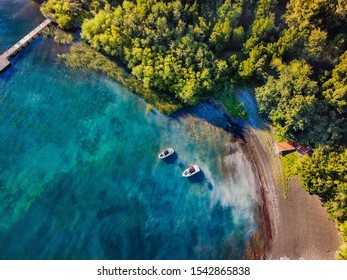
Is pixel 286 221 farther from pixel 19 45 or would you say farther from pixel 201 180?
pixel 19 45

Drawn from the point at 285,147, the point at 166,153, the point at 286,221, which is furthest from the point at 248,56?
the point at 286,221

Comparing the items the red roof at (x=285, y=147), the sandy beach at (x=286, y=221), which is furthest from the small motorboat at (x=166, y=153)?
the red roof at (x=285, y=147)

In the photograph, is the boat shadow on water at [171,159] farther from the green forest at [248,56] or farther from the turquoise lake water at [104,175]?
the green forest at [248,56]

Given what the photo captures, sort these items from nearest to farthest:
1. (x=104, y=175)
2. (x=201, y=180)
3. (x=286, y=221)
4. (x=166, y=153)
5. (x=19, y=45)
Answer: (x=104, y=175), (x=286, y=221), (x=201, y=180), (x=166, y=153), (x=19, y=45)

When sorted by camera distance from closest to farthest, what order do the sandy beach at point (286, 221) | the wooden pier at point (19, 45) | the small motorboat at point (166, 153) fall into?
1. the sandy beach at point (286, 221)
2. the small motorboat at point (166, 153)
3. the wooden pier at point (19, 45)

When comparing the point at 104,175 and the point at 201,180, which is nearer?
the point at 104,175

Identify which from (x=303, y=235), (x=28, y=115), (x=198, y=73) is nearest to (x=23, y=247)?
(x=28, y=115)
